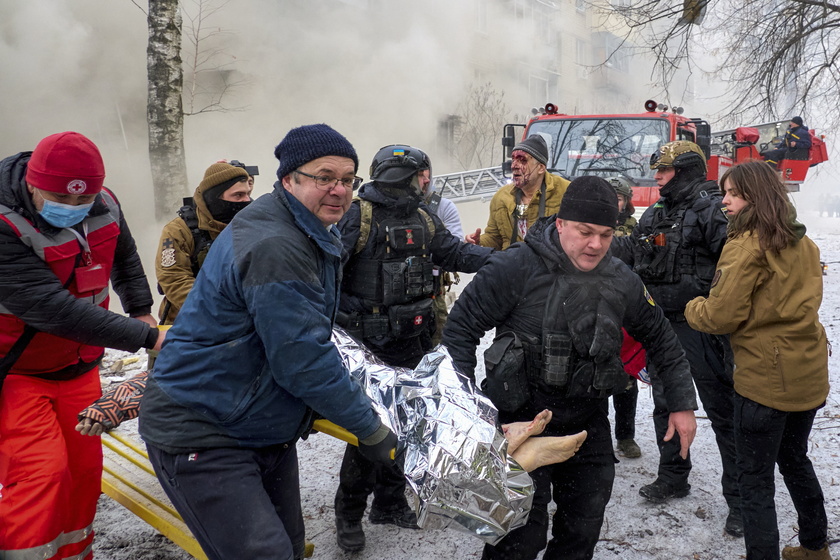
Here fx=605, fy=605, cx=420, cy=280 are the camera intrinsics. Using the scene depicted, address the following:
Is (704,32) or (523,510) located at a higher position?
(704,32)

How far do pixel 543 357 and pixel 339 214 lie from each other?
1.03 meters

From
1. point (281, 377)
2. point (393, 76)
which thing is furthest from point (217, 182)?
point (393, 76)

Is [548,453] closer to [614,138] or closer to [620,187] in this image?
[620,187]

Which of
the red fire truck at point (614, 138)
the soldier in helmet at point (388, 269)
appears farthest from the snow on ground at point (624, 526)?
the red fire truck at point (614, 138)

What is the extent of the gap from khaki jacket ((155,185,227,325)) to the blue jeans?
1.72 metres

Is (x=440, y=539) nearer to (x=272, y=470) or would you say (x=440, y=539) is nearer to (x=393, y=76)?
(x=272, y=470)

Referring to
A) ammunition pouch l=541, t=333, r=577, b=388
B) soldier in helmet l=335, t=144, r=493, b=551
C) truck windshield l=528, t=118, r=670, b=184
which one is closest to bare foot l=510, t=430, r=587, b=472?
ammunition pouch l=541, t=333, r=577, b=388

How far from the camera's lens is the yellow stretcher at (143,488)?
8.85ft

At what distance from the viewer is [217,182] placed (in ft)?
11.7

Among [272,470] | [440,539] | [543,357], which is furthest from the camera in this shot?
[440,539]

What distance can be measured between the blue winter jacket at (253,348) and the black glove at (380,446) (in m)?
0.10

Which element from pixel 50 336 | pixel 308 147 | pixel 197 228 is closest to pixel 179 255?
pixel 197 228

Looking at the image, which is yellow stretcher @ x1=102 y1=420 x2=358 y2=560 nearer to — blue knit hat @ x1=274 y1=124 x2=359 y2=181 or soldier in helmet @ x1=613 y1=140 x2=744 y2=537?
blue knit hat @ x1=274 y1=124 x2=359 y2=181

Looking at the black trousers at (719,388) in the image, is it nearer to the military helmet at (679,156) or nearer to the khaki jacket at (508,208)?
the military helmet at (679,156)
